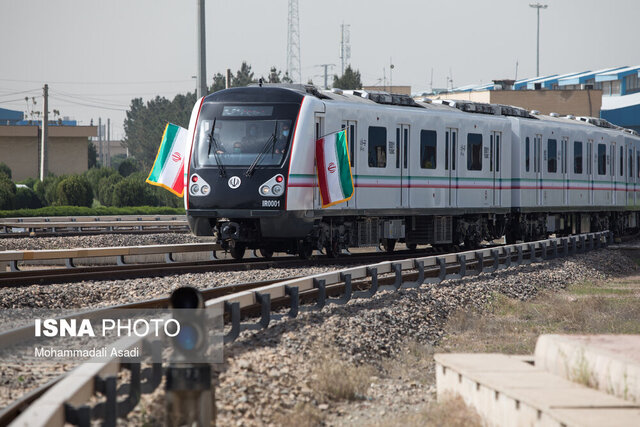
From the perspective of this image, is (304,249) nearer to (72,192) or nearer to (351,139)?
(351,139)

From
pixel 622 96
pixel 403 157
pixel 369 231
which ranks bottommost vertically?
pixel 369 231

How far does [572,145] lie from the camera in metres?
26.6

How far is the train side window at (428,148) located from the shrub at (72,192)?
31.4 meters

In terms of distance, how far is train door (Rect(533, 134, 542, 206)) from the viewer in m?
24.8

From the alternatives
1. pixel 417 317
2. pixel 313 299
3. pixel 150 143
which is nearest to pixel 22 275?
pixel 313 299

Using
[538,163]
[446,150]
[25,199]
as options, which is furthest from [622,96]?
[446,150]

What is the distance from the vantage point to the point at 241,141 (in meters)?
17.0

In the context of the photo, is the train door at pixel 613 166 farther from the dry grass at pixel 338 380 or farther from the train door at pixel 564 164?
the dry grass at pixel 338 380

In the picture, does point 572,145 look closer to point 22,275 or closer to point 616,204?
point 616,204

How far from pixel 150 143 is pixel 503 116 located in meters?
101

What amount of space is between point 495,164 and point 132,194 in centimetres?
3137

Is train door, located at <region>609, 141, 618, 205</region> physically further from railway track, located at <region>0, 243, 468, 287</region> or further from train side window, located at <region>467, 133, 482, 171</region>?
railway track, located at <region>0, 243, 468, 287</region>

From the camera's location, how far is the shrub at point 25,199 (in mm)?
47344

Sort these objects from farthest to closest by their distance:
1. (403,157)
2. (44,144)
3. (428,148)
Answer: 1. (44,144)
2. (428,148)
3. (403,157)
